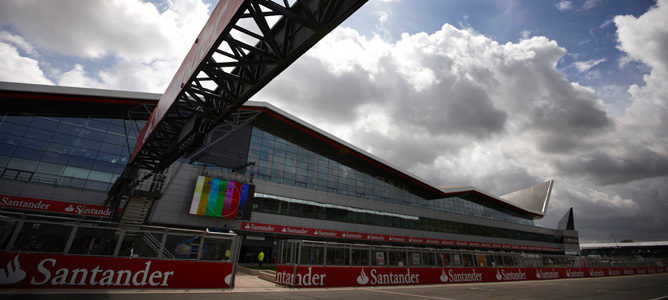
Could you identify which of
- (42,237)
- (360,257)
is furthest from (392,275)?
(42,237)

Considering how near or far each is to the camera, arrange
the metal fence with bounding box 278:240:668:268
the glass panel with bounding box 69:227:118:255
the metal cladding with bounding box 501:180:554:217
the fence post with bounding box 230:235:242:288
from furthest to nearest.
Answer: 1. the metal cladding with bounding box 501:180:554:217
2. the metal fence with bounding box 278:240:668:268
3. the fence post with bounding box 230:235:242:288
4. the glass panel with bounding box 69:227:118:255

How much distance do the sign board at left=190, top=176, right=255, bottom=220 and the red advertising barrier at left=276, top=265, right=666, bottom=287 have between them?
13.9 metres

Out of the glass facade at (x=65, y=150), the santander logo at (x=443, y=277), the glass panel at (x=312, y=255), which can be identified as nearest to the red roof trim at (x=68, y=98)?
the glass facade at (x=65, y=150)

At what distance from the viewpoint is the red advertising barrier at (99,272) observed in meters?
8.48

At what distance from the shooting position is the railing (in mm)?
8852

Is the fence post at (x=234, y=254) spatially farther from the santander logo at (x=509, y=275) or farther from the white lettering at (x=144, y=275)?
the santander logo at (x=509, y=275)

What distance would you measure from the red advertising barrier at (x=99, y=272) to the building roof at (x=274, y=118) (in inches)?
690

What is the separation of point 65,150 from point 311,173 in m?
23.5

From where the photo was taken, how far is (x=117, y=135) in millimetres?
25719

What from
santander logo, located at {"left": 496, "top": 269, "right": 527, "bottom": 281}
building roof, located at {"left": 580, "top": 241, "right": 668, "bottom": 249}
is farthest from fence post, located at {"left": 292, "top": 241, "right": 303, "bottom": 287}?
building roof, located at {"left": 580, "top": 241, "right": 668, "bottom": 249}

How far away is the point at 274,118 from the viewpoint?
32344 mm

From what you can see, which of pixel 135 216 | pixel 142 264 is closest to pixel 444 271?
pixel 142 264

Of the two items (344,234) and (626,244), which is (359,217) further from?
(626,244)

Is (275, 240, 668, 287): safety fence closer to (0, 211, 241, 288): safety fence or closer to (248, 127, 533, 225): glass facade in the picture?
(0, 211, 241, 288): safety fence
